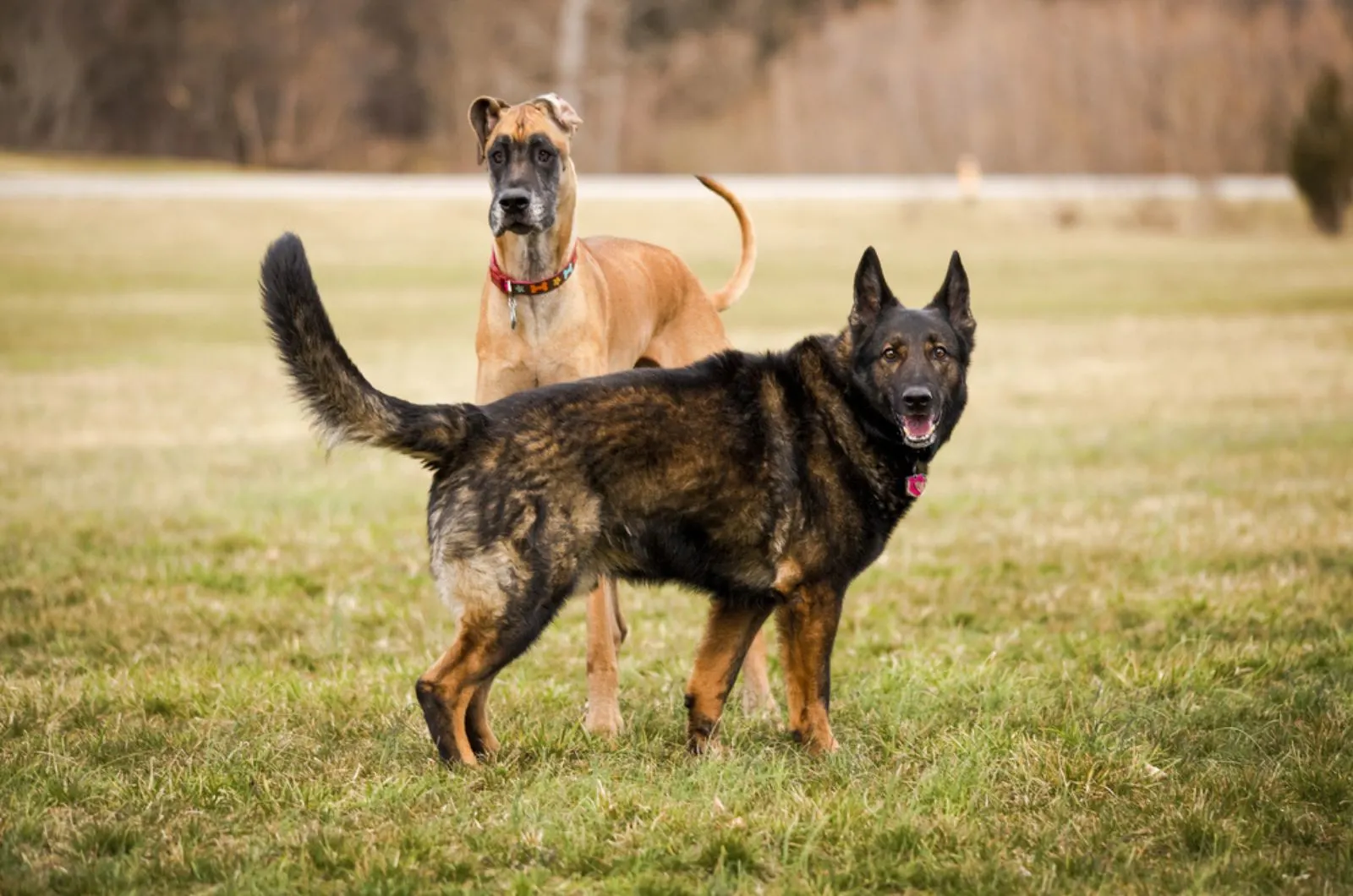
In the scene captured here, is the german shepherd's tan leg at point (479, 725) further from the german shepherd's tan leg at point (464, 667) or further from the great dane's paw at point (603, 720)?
the great dane's paw at point (603, 720)

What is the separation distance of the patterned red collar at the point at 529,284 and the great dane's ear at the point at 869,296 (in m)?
1.31

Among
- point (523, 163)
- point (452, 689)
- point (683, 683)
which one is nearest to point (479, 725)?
point (452, 689)

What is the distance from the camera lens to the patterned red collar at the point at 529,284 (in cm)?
629

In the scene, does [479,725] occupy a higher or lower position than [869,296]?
lower

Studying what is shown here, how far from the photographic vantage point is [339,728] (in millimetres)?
5527

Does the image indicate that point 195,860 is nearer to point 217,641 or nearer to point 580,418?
point 580,418

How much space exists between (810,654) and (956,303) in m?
1.47

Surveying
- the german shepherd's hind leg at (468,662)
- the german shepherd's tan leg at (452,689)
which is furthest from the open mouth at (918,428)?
the german shepherd's tan leg at (452,689)

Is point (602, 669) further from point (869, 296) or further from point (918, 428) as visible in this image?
point (869, 296)

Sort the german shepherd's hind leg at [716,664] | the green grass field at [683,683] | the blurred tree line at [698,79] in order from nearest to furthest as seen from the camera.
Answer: the green grass field at [683,683] → the german shepherd's hind leg at [716,664] → the blurred tree line at [698,79]

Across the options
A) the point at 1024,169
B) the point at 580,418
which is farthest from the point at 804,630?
the point at 1024,169

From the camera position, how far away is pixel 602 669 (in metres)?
5.89

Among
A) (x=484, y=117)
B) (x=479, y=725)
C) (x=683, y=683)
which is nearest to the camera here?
(x=479, y=725)

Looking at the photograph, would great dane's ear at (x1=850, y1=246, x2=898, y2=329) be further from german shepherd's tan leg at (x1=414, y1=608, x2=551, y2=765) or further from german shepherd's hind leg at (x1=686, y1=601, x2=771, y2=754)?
german shepherd's tan leg at (x1=414, y1=608, x2=551, y2=765)
